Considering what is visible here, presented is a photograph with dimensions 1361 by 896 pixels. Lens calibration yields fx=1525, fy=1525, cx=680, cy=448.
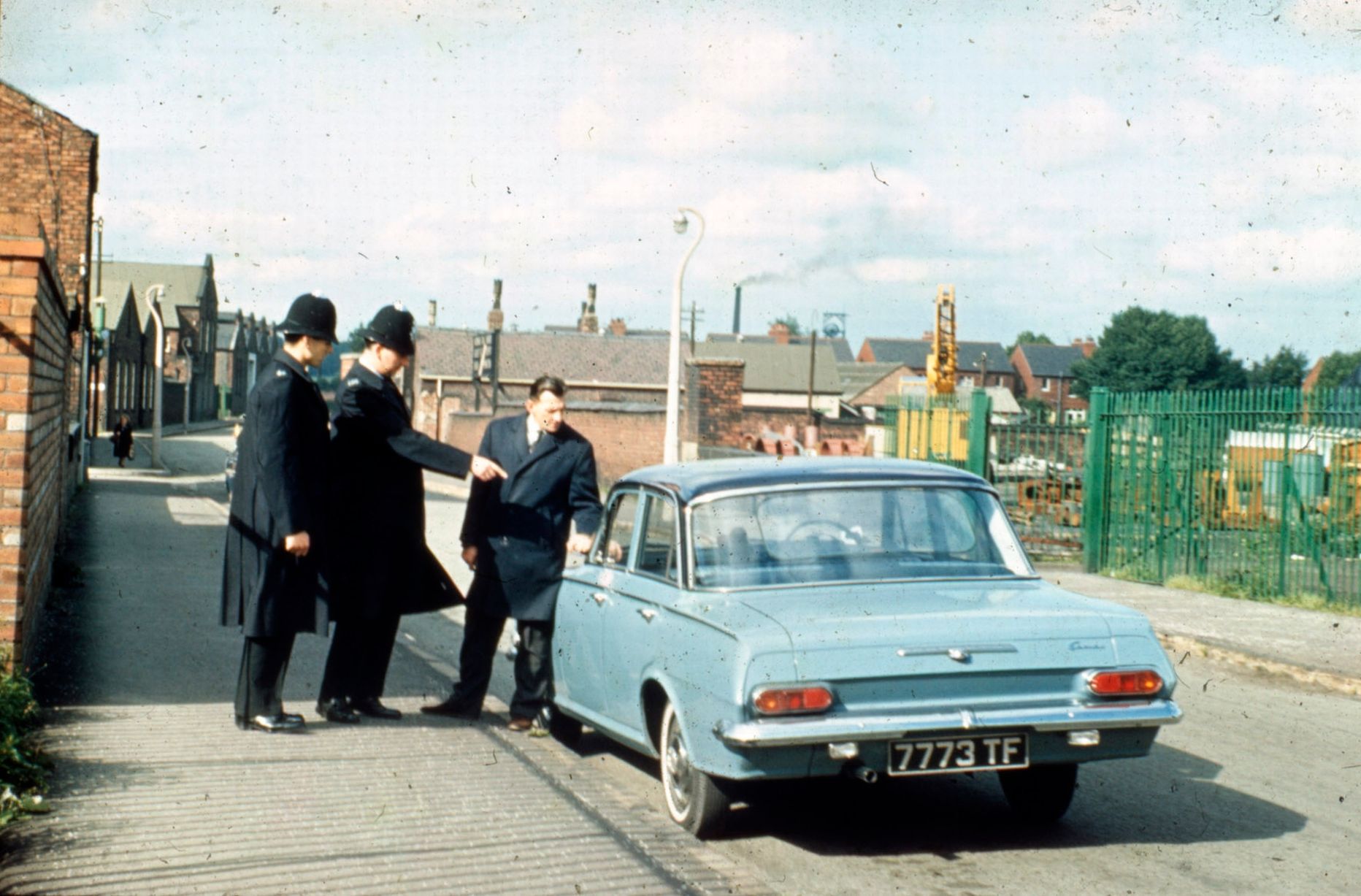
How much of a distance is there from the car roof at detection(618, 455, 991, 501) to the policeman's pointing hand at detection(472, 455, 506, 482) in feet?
2.82

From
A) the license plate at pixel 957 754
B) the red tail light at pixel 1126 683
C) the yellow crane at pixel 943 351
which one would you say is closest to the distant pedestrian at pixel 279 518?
the license plate at pixel 957 754

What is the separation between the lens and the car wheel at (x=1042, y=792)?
19.5 feet

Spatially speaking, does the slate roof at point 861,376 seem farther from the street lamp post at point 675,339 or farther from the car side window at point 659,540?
the car side window at point 659,540

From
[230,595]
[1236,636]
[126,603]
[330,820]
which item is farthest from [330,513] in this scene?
[1236,636]

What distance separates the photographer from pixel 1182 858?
18.4 feet

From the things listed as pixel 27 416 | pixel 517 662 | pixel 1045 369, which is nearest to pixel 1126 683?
pixel 517 662

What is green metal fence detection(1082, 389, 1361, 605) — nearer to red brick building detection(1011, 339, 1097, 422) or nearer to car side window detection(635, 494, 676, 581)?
car side window detection(635, 494, 676, 581)

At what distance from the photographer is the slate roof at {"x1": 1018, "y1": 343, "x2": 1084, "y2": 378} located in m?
132

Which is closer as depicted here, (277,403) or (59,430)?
(277,403)

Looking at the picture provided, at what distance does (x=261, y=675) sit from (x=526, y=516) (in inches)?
58.5

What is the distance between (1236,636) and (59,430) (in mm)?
9713

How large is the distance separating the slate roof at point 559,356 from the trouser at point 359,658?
72891 mm

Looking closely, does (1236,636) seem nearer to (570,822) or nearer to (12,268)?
(570,822)

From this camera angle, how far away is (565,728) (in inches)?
298
